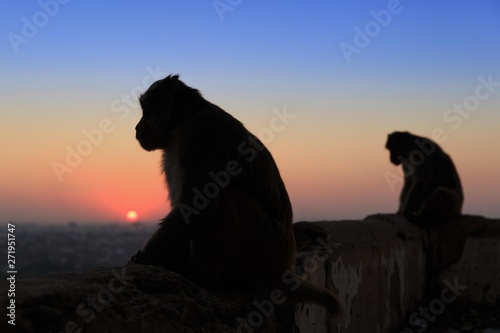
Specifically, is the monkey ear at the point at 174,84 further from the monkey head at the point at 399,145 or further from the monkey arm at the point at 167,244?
the monkey head at the point at 399,145

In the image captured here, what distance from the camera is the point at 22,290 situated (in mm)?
1959

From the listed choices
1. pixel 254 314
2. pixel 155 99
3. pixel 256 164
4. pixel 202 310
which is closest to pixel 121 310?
pixel 202 310

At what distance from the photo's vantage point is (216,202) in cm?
309

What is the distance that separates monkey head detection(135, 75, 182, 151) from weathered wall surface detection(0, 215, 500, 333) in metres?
1.01

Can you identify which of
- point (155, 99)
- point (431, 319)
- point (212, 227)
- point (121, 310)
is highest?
point (155, 99)

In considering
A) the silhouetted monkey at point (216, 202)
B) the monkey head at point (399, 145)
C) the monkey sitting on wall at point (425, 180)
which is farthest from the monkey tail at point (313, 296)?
the monkey head at point (399, 145)

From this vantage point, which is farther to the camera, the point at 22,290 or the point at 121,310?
the point at 121,310

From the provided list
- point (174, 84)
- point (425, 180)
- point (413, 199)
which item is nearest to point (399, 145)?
point (425, 180)

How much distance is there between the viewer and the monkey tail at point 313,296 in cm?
332

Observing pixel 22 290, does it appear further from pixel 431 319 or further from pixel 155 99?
pixel 431 319

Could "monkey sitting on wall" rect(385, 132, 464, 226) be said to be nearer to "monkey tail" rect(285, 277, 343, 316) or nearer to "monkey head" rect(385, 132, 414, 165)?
"monkey head" rect(385, 132, 414, 165)

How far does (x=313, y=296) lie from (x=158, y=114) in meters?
1.38

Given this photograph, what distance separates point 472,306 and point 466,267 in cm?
49

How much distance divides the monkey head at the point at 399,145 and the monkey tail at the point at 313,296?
7409mm
